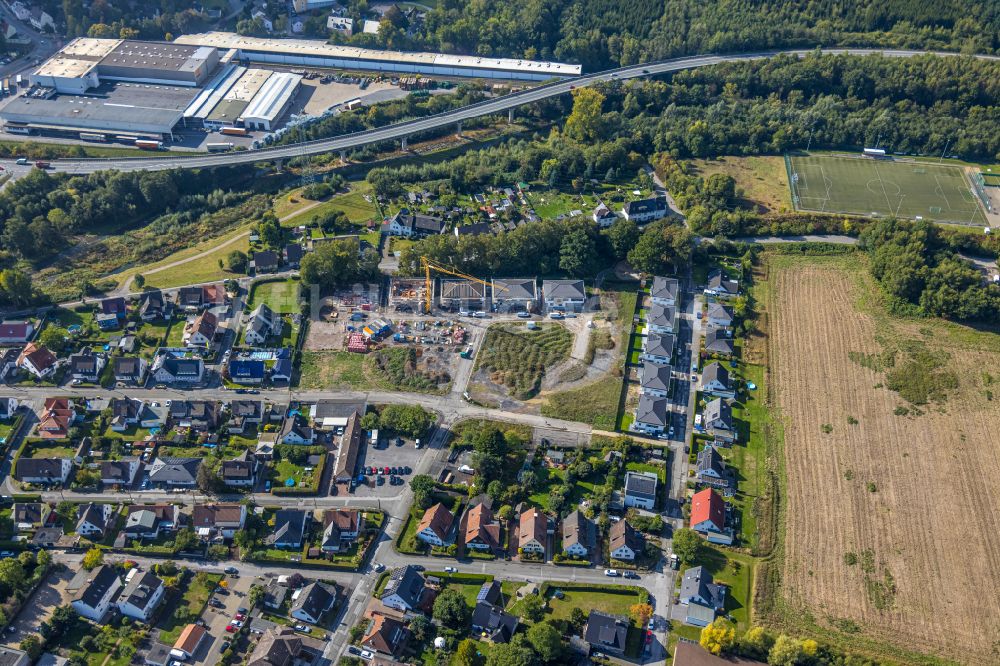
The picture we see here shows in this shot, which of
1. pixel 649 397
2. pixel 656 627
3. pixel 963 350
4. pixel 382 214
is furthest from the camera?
pixel 382 214

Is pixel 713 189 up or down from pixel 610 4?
down

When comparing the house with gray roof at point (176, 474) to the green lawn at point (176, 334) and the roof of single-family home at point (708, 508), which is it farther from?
the roof of single-family home at point (708, 508)

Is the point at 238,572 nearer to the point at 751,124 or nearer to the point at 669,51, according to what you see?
the point at 751,124

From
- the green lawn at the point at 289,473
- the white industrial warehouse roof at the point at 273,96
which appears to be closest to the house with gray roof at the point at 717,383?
the green lawn at the point at 289,473

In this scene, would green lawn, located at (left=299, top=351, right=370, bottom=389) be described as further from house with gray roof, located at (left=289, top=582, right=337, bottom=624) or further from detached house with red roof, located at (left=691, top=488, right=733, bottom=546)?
detached house with red roof, located at (left=691, top=488, right=733, bottom=546)

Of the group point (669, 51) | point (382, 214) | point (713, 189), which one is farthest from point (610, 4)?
point (382, 214)

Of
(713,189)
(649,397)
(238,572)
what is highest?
(713,189)

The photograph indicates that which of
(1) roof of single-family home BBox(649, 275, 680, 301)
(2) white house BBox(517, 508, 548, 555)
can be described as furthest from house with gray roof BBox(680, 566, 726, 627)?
(1) roof of single-family home BBox(649, 275, 680, 301)
